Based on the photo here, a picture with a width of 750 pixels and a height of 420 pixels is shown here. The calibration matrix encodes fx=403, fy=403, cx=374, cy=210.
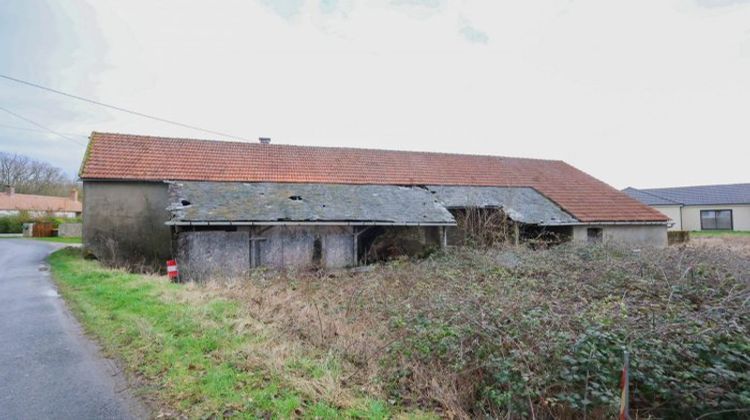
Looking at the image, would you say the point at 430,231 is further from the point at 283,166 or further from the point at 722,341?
the point at 722,341

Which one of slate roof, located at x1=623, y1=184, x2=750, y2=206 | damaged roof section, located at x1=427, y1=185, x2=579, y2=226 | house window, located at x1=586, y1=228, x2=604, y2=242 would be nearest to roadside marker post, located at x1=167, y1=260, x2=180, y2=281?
damaged roof section, located at x1=427, y1=185, x2=579, y2=226

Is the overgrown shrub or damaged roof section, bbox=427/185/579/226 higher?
damaged roof section, bbox=427/185/579/226

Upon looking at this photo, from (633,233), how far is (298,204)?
15197mm

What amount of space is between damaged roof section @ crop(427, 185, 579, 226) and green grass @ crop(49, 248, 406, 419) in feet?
38.0

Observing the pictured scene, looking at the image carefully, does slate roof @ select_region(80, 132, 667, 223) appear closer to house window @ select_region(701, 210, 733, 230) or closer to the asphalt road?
the asphalt road

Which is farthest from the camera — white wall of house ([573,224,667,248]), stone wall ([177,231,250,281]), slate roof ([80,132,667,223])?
white wall of house ([573,224,667,248])

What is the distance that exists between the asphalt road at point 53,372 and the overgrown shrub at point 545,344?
2314 millimetres

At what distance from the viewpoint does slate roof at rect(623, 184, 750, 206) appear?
110 feet

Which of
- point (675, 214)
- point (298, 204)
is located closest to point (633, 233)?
point (298, 204)

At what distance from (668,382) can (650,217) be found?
18.1 metres

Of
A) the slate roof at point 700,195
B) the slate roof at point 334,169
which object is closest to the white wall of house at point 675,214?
the slate roof at point 700,195

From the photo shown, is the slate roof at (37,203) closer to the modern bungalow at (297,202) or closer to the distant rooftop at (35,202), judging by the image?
the distant rooftop at (35,202)

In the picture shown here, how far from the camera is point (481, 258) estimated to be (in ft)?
38.5

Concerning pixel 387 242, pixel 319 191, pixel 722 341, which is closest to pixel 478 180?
Answer: pixel 387 242
